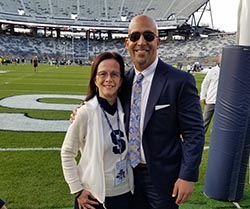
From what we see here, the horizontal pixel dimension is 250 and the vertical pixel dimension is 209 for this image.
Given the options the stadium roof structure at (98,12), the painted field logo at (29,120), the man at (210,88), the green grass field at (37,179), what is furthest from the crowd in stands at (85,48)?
the green grass field at (37,179)

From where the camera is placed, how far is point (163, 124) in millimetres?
2385

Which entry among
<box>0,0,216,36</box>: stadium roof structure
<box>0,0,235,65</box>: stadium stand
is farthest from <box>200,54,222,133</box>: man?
<box>0,0,216,36</box>: stadium roof structure

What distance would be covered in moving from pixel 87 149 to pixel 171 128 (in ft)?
1.91

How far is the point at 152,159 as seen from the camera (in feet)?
7.90

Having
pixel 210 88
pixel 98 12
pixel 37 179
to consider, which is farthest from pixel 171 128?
pixel 98 12

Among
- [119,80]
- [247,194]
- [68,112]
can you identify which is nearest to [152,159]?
[119,80]

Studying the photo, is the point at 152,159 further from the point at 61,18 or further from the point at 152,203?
the point at 61,18

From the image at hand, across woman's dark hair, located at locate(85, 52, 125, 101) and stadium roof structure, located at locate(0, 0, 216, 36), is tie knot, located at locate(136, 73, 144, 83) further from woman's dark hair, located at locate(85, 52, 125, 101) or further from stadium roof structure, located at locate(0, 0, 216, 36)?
stadium roof structure, located at locate(0, 0, 216, 36)

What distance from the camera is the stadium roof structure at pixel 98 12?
64.2 meters

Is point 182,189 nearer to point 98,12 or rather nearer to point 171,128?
point 171,128

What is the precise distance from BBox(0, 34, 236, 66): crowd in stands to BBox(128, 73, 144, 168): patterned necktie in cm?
5223

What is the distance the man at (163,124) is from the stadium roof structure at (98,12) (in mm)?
63772

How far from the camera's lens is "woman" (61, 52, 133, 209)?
2322 mm

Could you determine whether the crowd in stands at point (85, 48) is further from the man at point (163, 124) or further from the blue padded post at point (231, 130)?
the man at point (163, 124)
